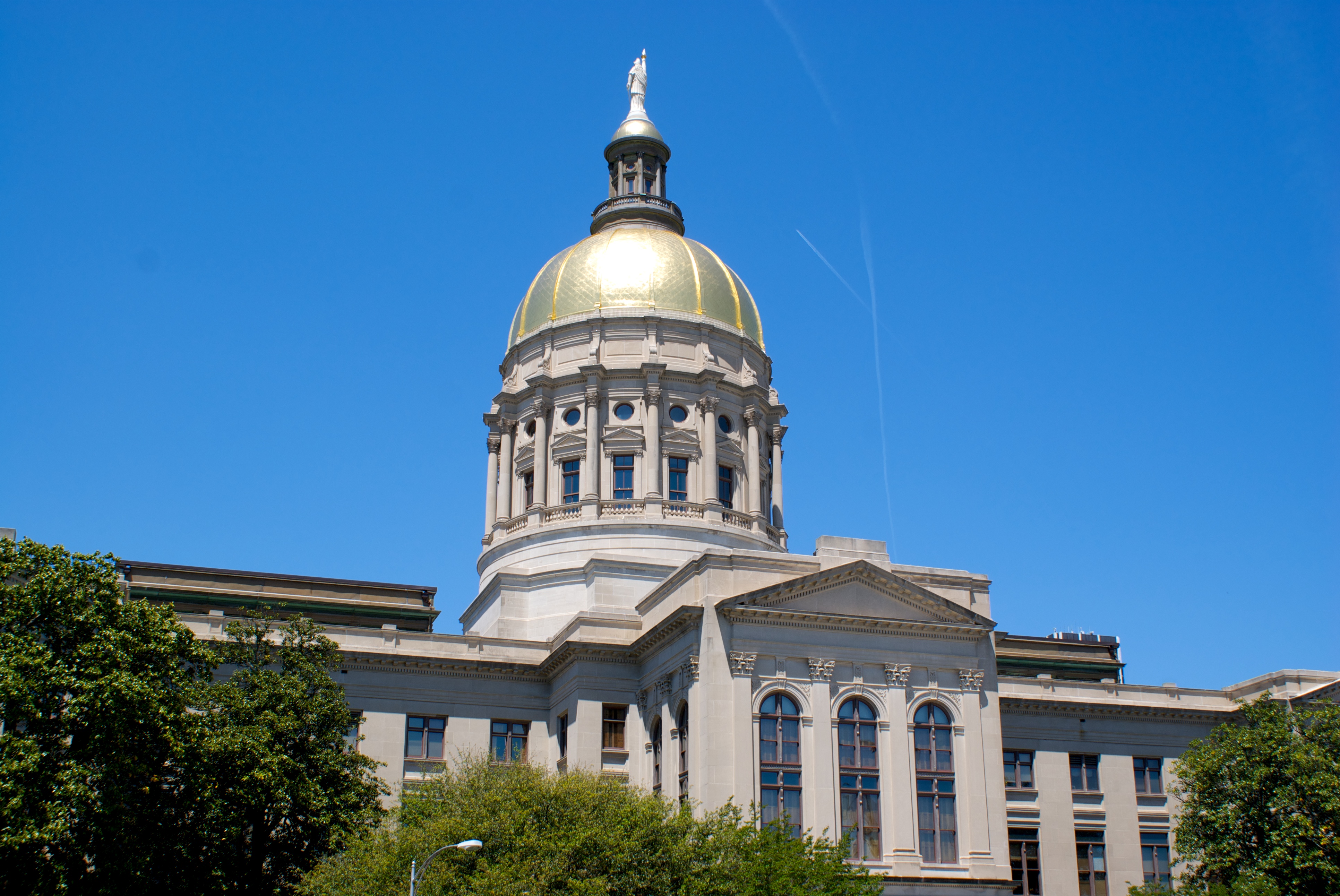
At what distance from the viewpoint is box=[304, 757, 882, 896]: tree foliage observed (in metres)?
39.0

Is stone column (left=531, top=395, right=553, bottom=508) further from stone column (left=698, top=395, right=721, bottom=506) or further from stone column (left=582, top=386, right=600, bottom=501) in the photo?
stone column (left=698, top=395, right=721, bottom=506)

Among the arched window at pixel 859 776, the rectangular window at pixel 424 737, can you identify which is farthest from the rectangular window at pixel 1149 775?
the rectangular window at pixel 424 737

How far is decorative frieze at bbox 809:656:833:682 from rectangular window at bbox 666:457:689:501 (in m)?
19.3

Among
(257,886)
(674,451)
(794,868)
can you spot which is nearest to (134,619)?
(257,886)

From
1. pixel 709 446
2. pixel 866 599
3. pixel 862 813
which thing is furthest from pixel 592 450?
pixel 862 813

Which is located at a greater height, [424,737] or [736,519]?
[736,519]

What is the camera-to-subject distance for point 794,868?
138ft

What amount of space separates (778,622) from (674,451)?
808 inches

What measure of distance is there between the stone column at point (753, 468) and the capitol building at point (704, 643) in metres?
0.16

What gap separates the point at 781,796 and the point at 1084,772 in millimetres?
20352

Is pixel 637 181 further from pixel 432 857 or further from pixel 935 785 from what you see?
A: pixel 432 857

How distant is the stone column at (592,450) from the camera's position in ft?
232

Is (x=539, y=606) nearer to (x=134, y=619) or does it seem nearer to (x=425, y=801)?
(x=425, y=801)

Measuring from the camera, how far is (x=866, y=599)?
179 feet
